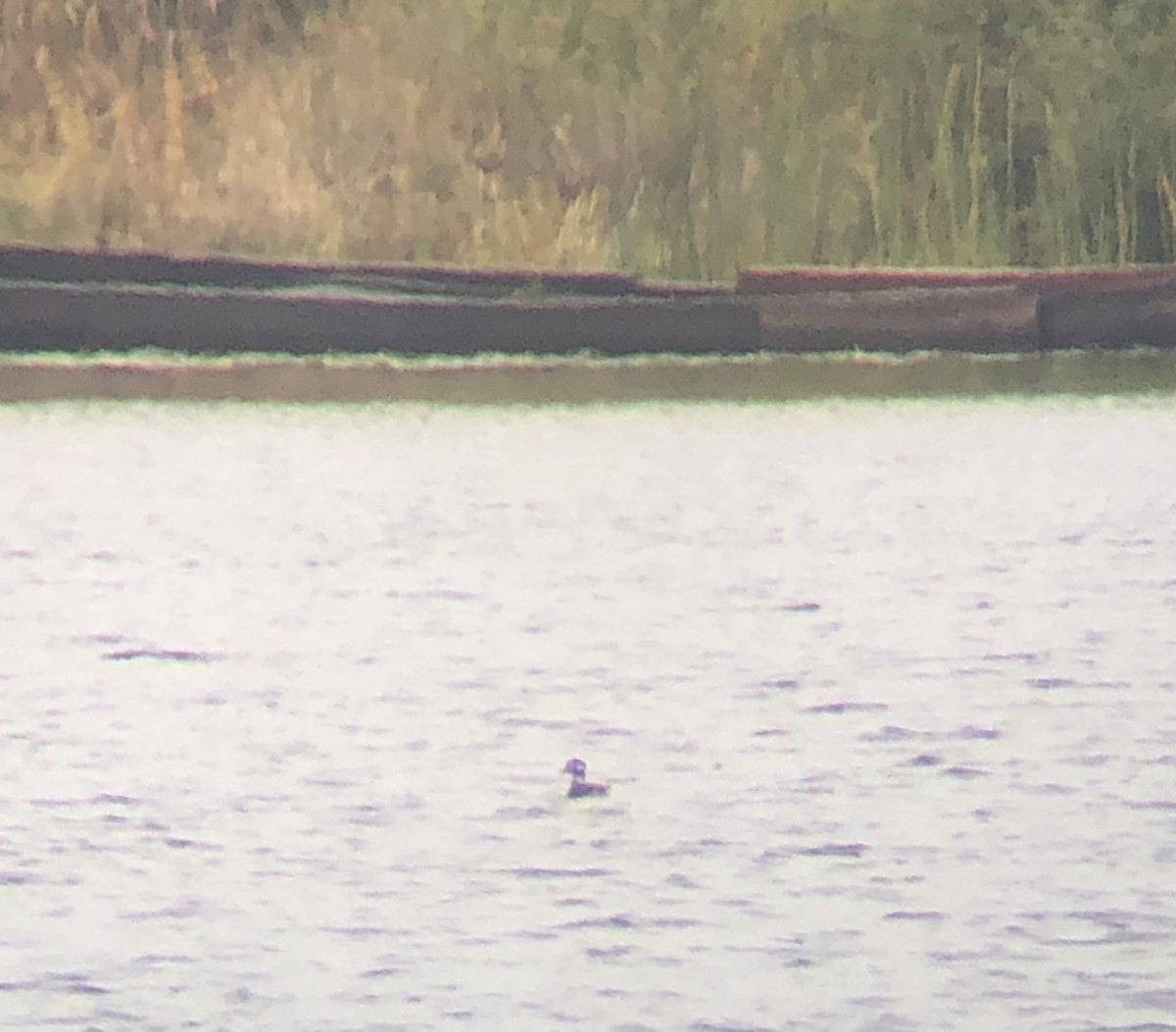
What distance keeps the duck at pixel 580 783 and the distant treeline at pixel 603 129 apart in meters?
0.37

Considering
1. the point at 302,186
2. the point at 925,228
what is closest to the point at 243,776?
the point at 302,186

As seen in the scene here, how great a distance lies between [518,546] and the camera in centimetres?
65

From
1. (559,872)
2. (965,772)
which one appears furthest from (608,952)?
(965,772)

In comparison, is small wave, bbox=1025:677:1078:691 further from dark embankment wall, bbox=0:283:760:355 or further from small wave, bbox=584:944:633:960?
dark embankment wall, bbox=0:283:760:355

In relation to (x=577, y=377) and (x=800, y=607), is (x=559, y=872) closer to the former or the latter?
(x=800, y=607)

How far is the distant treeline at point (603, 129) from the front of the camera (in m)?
0.80

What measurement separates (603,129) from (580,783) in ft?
1.47

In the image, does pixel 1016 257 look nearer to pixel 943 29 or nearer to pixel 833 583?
pixel 943 29

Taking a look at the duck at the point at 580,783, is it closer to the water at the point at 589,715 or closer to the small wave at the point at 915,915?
the water at the point at 589,715

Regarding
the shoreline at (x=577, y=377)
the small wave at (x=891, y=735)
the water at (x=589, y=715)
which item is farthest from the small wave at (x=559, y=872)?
the shoreline at (x=577, y=377)

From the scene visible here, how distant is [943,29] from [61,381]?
1.69 feet

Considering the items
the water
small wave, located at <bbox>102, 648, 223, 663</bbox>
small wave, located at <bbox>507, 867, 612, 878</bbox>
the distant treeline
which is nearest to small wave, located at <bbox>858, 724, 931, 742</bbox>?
the water

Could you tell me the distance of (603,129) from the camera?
833mm

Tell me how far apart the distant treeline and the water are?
0.11 m
